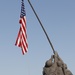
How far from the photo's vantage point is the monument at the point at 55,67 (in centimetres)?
1609

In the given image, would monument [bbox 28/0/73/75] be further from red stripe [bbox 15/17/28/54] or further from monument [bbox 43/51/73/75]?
red stripe [bbox 15/17/28/54]

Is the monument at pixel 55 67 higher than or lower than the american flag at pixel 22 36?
lower

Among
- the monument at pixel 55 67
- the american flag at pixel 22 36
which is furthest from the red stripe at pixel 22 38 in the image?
the monument at pixel 55 67

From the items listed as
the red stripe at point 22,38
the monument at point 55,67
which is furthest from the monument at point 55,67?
the red stripe at point 22,38

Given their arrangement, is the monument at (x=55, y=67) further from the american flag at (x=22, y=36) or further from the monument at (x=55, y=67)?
the american flag at (x=22, y=36)

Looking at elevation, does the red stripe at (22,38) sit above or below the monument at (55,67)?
above

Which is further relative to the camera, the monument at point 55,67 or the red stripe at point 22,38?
the red stripe at point 22,38

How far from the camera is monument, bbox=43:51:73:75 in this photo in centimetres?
1609

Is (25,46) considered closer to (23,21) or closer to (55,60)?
(23,21)

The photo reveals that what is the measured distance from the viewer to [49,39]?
57.2 ft

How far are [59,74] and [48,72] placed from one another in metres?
0.71

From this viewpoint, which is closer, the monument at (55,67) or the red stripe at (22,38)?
the monument at (55,67)

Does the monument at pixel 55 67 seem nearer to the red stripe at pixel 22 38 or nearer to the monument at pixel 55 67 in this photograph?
the monument at pixel 55 67

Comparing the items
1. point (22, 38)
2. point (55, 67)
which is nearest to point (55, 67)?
point (55, 67)
